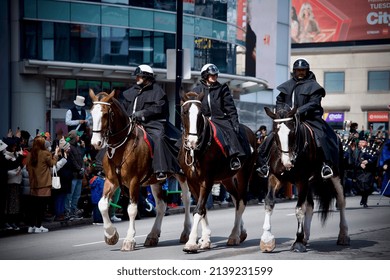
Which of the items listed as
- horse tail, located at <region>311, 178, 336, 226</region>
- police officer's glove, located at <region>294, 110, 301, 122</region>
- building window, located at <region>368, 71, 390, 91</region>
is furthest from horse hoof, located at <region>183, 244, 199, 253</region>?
building window, located at <region>368, 71, 390, 91</region>

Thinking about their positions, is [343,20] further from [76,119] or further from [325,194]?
[76,119]

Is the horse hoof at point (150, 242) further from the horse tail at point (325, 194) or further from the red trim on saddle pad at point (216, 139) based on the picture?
the horse tail at point (325, 194)

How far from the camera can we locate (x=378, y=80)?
13.9 metres

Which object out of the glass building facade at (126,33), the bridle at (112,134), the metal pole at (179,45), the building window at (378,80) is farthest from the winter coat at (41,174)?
the glass building facade at (126,33)

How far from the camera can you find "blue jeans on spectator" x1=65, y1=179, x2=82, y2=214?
19141 mm

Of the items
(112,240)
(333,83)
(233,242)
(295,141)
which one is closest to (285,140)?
(295,141)

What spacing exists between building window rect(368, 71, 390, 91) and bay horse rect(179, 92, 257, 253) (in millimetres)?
2458

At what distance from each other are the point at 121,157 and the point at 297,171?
2.73 m

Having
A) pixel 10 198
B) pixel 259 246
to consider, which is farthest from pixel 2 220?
pixel 259 246

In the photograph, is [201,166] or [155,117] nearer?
[201,166]

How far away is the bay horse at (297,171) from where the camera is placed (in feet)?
39.5

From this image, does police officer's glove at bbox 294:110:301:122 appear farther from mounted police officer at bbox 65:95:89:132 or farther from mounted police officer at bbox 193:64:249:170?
mounted police officer at bbox 65:95:89:132

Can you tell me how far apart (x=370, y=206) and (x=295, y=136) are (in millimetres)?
9940
